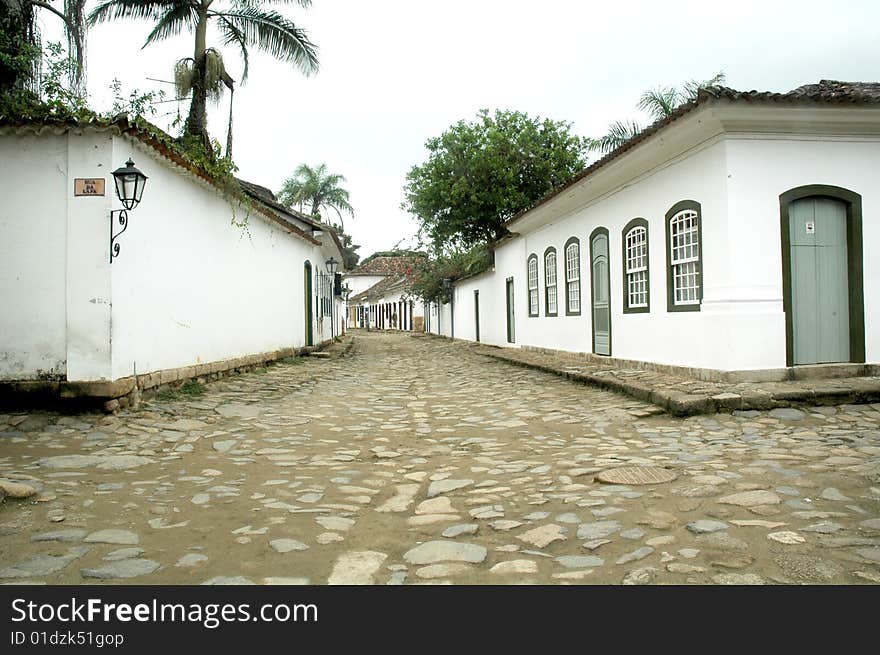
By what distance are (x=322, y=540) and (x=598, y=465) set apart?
95.4 inches

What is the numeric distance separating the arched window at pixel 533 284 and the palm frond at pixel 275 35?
25.6 ft

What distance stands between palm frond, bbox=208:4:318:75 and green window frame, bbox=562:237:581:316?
26.5ft

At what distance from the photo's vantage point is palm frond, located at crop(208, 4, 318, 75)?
1584 centimetres

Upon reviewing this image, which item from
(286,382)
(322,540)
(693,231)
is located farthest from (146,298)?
(693,231)

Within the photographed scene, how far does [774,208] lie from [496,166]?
608 inches

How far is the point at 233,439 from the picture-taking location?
20.5ft

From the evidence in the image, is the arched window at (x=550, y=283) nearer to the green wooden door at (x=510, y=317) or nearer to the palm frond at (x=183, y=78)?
the green wooden door at (x=510, y=317)

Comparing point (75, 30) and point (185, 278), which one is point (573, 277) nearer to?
point (185, 278)

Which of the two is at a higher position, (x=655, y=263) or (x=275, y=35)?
(x=275, y=35)

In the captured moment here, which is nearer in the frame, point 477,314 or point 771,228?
point 771,228

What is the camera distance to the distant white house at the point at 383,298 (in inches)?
1804

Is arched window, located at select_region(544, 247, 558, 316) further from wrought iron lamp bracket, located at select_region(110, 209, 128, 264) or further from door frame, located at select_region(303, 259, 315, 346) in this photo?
wrought iron lamp bracket, located at select_region(110, 209, 128, 264)

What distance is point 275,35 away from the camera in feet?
52.7

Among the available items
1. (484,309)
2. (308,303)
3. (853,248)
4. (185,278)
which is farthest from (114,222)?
(484,309)
